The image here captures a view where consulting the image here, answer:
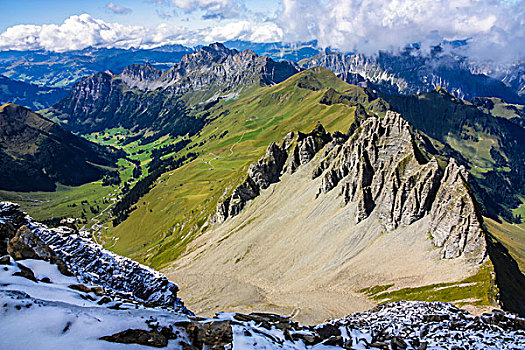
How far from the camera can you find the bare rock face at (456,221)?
85125 mm

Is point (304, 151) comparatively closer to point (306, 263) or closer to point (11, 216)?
point (306, 263)

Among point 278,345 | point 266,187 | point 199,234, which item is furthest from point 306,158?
point 278,345

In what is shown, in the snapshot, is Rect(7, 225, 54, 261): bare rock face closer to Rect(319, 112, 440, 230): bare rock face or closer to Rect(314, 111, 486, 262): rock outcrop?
Rect(314, 111, 486, 262): rock outcrop

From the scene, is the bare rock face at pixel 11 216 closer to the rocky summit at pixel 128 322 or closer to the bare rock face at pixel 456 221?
the rocky summit at pixel 128 322

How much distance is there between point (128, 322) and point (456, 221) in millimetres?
94833

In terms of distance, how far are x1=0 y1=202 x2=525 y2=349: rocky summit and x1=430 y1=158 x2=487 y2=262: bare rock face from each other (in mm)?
39491

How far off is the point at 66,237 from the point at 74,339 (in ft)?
142

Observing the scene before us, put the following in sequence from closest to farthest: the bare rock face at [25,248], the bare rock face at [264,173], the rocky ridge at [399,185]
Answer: the bare rock face at [25,248] < the rocky ridge at [399,185] < the bare rock face at [264,173]

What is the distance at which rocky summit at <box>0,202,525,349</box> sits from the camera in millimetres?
21219

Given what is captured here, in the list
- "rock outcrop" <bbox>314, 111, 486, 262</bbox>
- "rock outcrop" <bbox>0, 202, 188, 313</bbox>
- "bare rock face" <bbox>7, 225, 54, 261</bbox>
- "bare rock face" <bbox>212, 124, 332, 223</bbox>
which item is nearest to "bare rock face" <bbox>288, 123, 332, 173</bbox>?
"bare rock face" <bbox>212, 124, 332, 223</bbox>

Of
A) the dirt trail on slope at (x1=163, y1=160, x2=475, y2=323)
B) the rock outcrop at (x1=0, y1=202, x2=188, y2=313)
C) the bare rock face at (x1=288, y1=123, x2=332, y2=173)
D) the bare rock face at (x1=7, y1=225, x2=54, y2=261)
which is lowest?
the dirt trail on slope at (x1=163, y1=160, x2=475, y2=323)

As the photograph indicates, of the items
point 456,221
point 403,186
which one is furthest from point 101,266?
point 403,186

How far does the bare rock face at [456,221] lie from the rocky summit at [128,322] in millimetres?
39491

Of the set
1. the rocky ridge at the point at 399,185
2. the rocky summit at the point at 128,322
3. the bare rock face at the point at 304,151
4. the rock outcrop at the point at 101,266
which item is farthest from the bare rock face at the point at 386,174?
the rock outcrop at the point at 101,266
